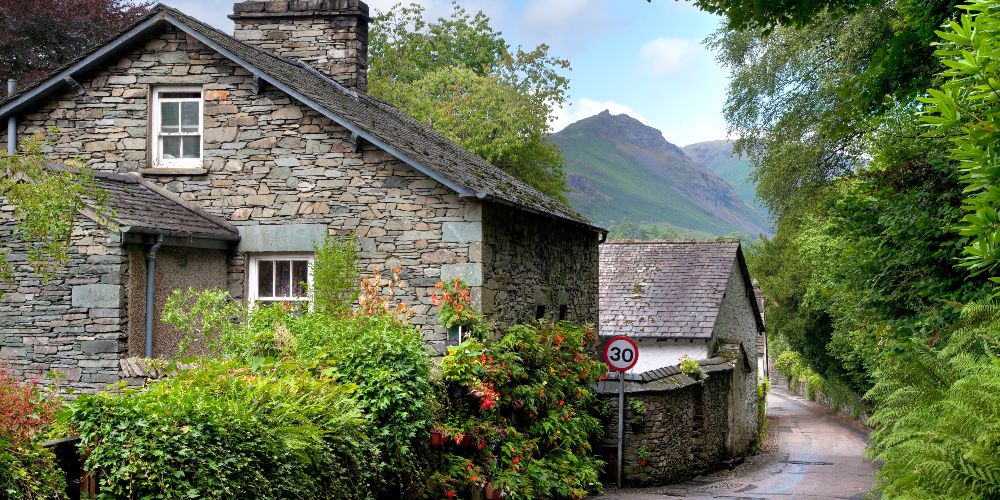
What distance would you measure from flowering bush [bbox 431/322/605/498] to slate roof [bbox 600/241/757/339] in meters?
11.4

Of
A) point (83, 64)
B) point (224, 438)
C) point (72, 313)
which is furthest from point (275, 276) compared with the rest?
point (224, 438)

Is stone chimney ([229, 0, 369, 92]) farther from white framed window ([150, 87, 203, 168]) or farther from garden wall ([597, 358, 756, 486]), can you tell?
garden wall ([597, 358, 756, 486])

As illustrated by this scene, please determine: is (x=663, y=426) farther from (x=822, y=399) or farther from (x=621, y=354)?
(x=822, y=399)

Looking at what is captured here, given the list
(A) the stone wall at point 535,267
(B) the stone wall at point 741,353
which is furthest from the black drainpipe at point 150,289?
→ (B) the stone wall at point 741,353

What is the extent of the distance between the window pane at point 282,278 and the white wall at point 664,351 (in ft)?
47.3

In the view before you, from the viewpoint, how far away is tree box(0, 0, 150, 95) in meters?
28.6

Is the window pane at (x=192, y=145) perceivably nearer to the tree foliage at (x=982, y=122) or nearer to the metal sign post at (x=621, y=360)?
the metal sign post at (x=621, y=360)

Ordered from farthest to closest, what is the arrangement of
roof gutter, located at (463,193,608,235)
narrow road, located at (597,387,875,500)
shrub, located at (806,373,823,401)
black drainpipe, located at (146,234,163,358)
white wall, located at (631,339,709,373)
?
shrub, located at (806,373,823,401) < white wall, located at (631,339,709,373) < narrow road, located at (597,387,875,500) < roof gutter, located at (463,193,608,235) < black drainpipe, located at (146,234,163,358)

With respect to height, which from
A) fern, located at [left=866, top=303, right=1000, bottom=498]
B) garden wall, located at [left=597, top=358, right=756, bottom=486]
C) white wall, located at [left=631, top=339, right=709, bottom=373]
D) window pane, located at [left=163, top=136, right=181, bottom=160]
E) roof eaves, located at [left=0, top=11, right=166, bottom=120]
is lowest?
garden wall, located at [left=597, top=358, right=756, bottom=486]

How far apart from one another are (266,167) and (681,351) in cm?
1561

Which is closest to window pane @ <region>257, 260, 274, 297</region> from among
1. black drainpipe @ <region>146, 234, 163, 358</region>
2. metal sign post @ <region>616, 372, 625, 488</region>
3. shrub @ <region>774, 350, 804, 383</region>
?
black drainpipe @ <region>146, 234, 163, 358</region>

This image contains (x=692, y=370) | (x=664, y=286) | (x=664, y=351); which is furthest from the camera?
(x=664, y=286)

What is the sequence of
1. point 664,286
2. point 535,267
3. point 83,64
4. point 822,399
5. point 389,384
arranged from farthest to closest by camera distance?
1. point 822,399
2. point 664,286
3. point 535,267
4. point 83,64
5. point 389,384

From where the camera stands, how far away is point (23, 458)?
5.75 metres
